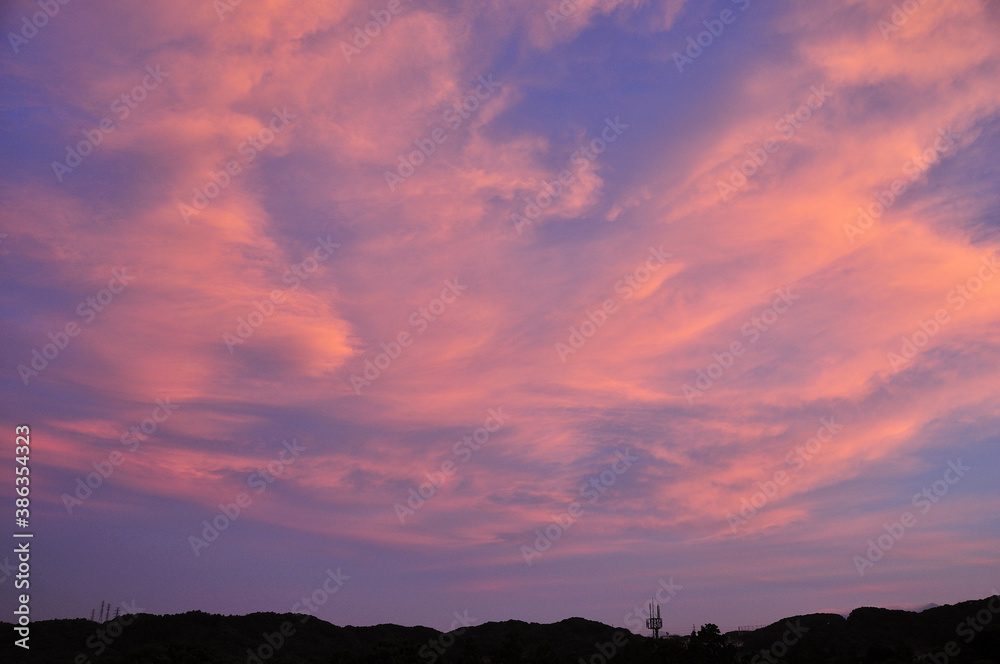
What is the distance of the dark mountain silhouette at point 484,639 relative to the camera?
92188mm

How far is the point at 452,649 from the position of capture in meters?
135

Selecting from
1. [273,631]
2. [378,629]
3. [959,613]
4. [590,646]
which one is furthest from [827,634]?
[273,631]

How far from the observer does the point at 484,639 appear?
156 meters

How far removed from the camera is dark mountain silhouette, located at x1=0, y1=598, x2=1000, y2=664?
92188 millimetres

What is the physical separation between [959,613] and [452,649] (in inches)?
4230

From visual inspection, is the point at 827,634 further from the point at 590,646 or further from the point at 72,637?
the point at 72,637

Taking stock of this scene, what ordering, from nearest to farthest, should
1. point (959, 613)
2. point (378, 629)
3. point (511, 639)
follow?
point (511, 639) → point (959, 613) → point (378, 629)
